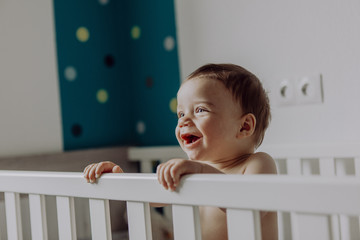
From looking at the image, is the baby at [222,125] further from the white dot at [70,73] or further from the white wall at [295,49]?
the white dot at [70,73]

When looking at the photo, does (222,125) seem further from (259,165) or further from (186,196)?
(186,196)

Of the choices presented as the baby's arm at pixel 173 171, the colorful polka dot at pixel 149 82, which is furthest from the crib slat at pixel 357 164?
the colorful polka dot at pixel 149 82

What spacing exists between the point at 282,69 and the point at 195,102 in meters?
0.51

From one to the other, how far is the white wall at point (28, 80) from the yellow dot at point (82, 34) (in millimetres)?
105

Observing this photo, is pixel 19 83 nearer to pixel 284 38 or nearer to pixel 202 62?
pixel 202 62

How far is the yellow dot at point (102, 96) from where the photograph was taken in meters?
1.70

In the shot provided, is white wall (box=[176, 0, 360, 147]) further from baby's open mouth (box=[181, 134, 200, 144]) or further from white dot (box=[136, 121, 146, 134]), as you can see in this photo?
baby's open mouth (box=[181, 134, 200, 144])

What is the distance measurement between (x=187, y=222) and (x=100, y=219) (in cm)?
16

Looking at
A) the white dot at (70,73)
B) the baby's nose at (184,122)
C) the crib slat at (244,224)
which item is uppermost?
the white dot at (70,73)

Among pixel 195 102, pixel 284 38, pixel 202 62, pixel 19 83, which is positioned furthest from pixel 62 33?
pixel 195 102

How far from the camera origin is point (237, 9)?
1407 mm

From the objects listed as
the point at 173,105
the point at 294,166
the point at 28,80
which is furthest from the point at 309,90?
the point at 28,80

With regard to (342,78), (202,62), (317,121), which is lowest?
(317,121)

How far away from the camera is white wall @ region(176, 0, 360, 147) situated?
1162mm
